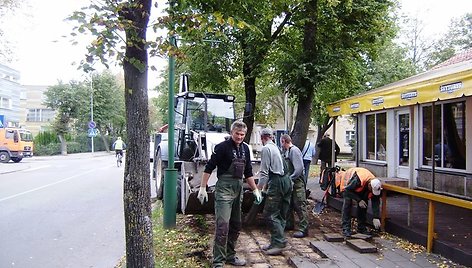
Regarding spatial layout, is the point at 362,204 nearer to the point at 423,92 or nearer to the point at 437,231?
the point at 437,231

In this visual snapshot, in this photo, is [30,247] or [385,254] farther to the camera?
[30,247]

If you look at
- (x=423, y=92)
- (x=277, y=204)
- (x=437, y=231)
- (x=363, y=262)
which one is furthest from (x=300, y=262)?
(x=423, y=92)

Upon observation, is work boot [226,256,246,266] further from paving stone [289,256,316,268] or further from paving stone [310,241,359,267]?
paving stone [310,241,359,267]

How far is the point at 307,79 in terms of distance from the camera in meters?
11.6

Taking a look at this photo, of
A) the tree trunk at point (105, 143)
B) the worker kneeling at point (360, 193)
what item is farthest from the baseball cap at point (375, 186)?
the tree trunk at point (105, 143)

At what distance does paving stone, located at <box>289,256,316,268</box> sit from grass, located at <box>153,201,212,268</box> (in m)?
1.17

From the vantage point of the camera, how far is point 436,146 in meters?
11.5

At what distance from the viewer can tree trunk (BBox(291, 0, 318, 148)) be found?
11641mm

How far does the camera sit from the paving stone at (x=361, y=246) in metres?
6.50

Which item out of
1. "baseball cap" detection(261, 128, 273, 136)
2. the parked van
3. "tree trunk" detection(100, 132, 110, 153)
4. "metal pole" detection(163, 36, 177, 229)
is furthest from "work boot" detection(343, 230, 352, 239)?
"tree trunk" detection(100, 132, 110, 153)

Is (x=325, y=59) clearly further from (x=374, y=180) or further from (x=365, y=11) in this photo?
(x=374, y=180)

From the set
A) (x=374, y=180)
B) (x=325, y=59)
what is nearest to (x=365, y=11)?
(x=325, y=59)

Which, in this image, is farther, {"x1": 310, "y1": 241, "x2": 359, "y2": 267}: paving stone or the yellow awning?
the yellow awning

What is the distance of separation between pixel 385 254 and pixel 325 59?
6.42 metres
